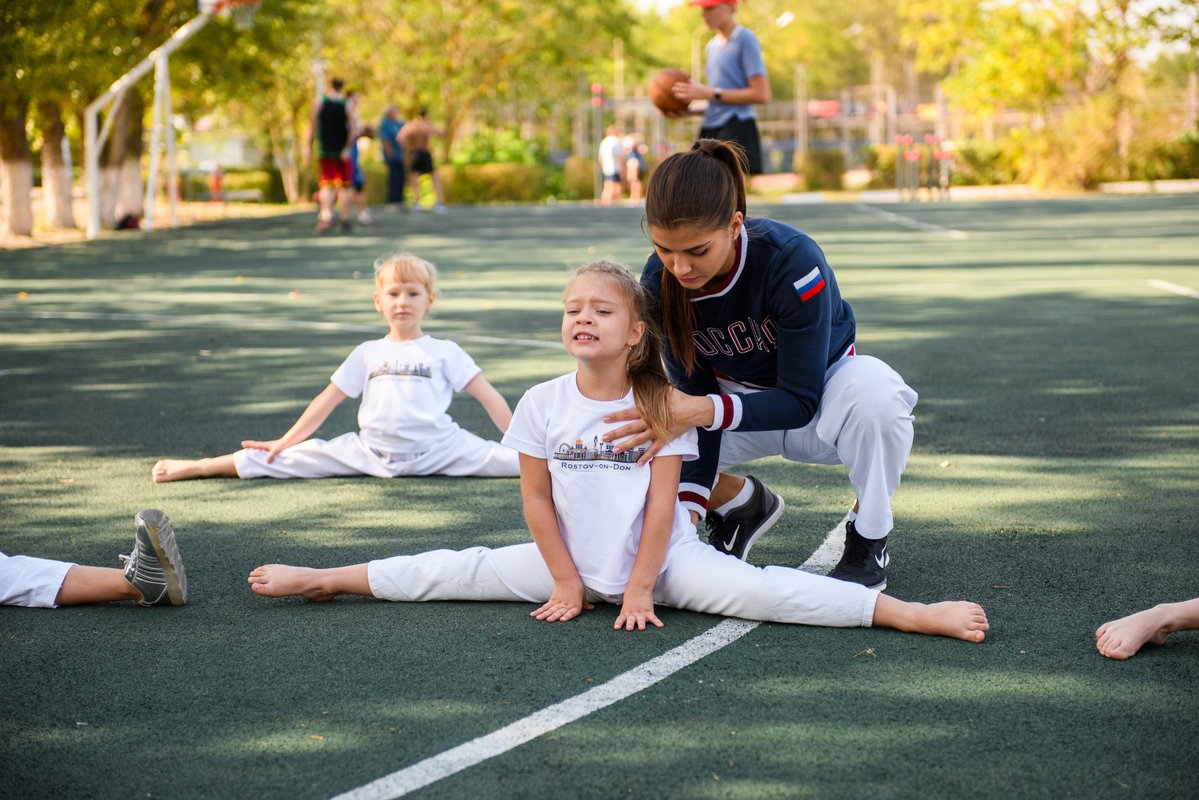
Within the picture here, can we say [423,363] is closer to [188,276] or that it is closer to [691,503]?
[691,503]

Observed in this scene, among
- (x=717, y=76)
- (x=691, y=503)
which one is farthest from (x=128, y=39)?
(x=691, y=503)

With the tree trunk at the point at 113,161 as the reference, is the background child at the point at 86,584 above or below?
below

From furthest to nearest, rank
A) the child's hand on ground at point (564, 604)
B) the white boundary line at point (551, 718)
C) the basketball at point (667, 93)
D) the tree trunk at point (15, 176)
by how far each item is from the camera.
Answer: the tree trunk at point (15, 176) → the basketball at point (667, 93) → the child's hand on ground at point (564, 604) → the white boundary line at point (551, 718)

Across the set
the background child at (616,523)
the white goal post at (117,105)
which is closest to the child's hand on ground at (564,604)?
the background child at (616,523)

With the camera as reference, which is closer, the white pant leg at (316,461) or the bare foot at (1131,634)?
the bare foot at (1131,634)

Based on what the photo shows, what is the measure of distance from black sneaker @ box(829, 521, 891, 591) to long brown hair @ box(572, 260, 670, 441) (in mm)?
730

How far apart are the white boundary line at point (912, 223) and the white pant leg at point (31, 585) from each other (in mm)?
16397

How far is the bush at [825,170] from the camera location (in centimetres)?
4303

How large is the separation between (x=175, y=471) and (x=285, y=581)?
6.29 feet

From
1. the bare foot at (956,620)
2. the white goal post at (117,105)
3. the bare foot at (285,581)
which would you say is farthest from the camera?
the white goal post at (117,105)

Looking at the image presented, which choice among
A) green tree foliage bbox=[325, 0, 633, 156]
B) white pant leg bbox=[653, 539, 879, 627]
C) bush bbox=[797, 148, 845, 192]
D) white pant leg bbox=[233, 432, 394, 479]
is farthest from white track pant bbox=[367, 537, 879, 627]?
green tree foliage bbox=[325, 0, 633, 156]

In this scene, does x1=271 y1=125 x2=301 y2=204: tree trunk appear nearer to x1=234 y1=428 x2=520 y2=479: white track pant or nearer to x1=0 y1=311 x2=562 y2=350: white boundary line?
x1=0 y1=311 x2=562 y2=350: white boundary line

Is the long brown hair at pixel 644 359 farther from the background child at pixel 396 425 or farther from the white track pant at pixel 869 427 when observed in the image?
the background child at pixel 396 425

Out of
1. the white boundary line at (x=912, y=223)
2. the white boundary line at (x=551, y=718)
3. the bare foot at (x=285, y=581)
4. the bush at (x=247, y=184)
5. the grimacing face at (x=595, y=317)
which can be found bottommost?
the white boundary line at (x=551, y=718)
